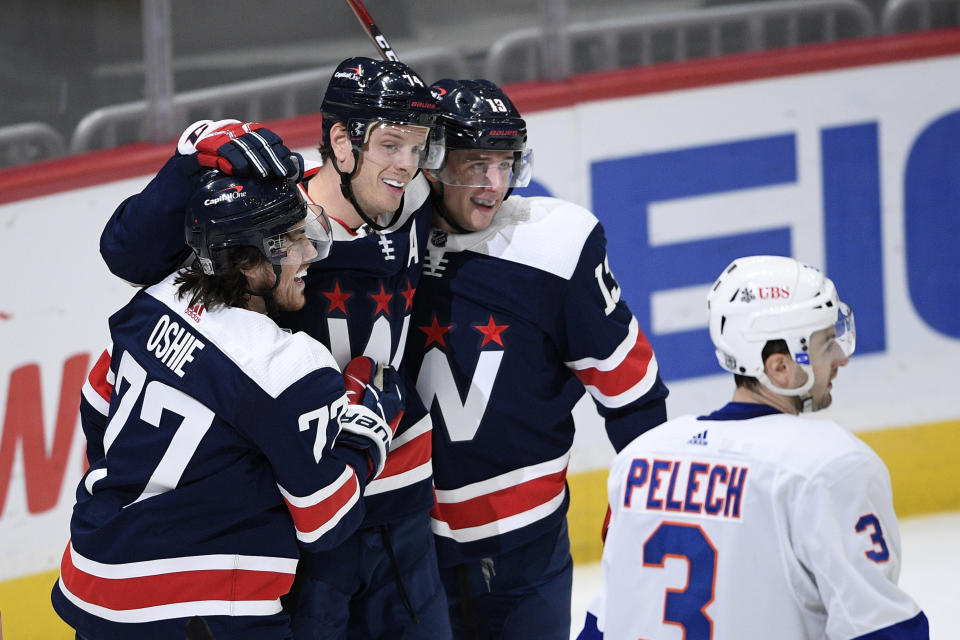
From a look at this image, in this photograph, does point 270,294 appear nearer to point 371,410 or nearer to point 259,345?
point 259,345

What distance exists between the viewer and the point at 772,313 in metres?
1.74

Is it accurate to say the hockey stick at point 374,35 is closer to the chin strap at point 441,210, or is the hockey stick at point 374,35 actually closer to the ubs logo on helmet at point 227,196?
the chin strap at point 441,210

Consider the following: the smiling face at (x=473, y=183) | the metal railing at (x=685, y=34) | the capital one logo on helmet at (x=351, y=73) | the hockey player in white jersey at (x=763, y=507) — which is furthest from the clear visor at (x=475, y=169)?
the metal railing at (x=685, y=34)

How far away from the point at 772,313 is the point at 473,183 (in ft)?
2.48

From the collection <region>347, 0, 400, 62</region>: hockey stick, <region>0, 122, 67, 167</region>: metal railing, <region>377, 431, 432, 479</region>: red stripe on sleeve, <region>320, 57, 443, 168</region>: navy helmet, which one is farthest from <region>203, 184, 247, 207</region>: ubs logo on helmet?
<region>0, 122, 67, 167</region>: metal railing

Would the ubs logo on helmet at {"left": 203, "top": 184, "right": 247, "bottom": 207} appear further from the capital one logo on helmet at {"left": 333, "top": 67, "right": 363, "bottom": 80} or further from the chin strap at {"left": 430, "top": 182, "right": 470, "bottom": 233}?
the chin strap at {"left": 430, "top": 182, "right": 470, "bottom": 233}

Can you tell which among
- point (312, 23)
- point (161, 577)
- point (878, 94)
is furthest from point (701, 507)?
point (878, 94)

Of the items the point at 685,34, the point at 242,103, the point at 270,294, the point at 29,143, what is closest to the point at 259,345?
the point at 270,294

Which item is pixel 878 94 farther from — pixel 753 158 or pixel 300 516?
pixel 300 516

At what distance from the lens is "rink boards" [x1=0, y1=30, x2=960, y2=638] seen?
3.78 metres

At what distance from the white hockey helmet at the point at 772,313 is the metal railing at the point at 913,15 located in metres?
2.52

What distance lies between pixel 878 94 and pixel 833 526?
2644 mm

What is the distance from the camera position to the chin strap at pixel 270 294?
78.4 inches

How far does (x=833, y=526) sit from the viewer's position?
159cm
